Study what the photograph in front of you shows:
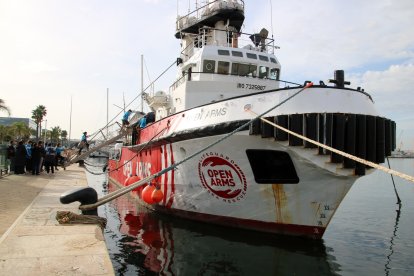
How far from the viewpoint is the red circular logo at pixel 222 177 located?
26.2ft

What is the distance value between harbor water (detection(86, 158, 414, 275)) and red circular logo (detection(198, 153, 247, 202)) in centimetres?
92

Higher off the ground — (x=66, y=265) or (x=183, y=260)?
Answer: (x=66, y=265)

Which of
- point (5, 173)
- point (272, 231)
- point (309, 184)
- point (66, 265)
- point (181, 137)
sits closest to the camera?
point (66, 265)

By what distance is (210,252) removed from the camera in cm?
716

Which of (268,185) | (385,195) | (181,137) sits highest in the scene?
(181,137)

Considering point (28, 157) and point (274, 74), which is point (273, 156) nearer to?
point (274, 74)

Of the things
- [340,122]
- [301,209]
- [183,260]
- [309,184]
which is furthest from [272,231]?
[340,122]

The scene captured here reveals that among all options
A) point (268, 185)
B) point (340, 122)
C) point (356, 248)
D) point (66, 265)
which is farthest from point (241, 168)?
point (66, 265)

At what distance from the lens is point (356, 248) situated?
26.2 feet

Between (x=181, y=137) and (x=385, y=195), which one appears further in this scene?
(x=385, y=195)

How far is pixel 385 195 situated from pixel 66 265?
1774cm

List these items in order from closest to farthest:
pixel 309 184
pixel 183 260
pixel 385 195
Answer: pixel 183 260, pixel 309 184, pixel 385 195

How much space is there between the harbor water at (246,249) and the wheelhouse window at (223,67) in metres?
4.56

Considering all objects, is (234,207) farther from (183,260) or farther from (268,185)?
(183,260)
